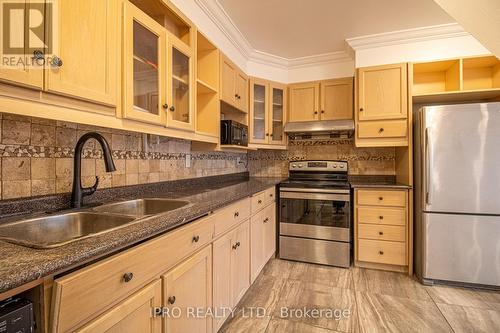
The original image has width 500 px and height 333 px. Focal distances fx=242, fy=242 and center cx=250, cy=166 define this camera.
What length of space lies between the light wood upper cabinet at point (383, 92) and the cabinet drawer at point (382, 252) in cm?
135

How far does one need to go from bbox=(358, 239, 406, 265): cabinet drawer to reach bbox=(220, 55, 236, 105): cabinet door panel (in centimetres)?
206

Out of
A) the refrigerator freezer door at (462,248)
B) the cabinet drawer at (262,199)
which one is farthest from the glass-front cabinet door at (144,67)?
the refrigerator freezer door at (462,248)

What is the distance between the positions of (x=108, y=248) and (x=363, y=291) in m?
2.22

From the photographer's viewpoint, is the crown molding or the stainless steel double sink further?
the crown molding

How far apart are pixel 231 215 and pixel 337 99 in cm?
221

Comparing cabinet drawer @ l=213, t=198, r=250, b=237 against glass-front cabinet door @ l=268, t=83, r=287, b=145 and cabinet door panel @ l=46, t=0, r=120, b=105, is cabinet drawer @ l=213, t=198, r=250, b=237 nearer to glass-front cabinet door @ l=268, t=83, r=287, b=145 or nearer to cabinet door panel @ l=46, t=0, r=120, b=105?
cabinet door panel @ l=46, t=0, r=120, b=105

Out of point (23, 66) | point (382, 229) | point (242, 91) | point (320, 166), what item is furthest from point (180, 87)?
point (382, 229)

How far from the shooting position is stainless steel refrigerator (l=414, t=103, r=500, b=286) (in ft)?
6.91

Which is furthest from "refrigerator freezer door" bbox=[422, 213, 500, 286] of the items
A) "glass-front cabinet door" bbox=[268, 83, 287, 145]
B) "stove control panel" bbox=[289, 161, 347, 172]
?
"glass-front cabinet door" bbox=[268, 83, 287, 145]

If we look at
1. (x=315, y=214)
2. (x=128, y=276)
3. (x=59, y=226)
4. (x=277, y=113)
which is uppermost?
(x=277, y=113)

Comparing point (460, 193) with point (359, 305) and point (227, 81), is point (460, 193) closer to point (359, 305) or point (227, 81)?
point (359, 305)

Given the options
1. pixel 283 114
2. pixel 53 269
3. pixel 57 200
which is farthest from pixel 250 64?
pixel 53 269

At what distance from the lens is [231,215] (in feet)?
5.54

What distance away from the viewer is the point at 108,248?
0.72 meters
